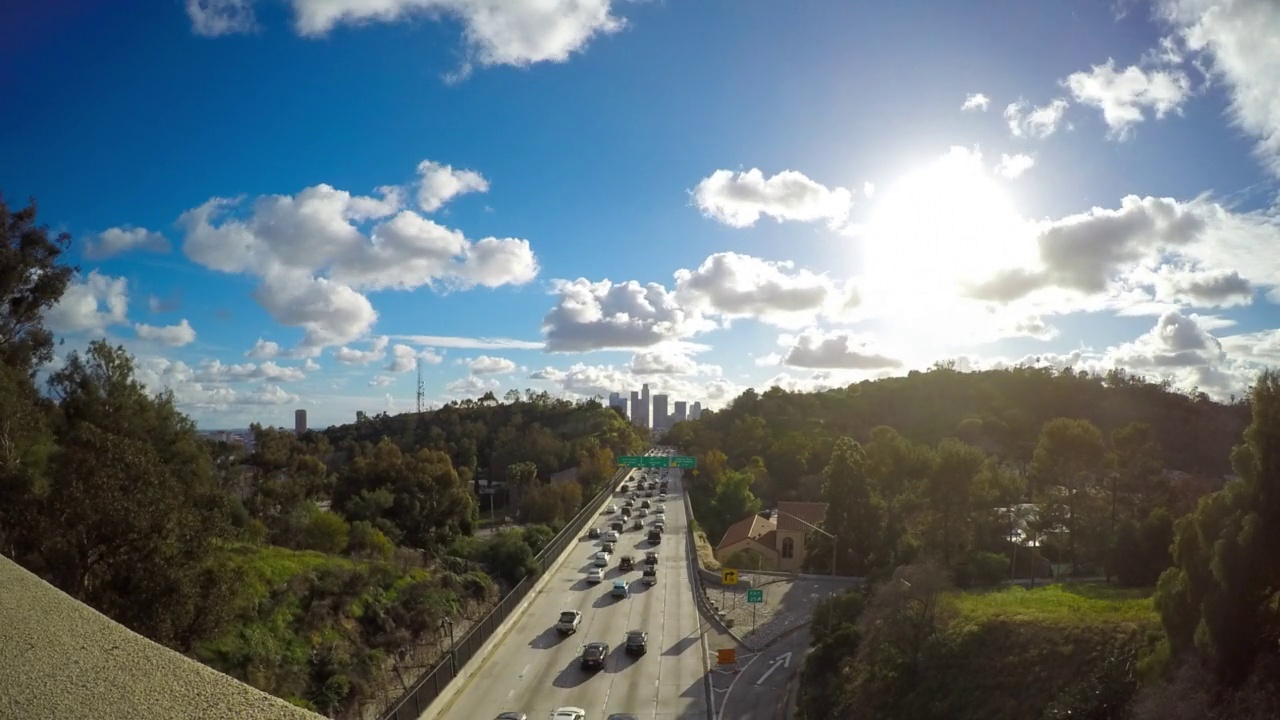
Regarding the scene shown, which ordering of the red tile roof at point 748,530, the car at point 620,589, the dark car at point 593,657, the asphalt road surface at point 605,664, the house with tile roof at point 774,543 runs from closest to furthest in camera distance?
the asphalt road surface at point 605,664 → the dark car at point 593,657 → the car at point 620,589 → the house with tile roof at point 774,543 → the red tile roof at point 748,530

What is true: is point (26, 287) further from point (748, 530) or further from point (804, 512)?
point (804, 512)

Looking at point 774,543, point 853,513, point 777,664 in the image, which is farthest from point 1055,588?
point 774,543

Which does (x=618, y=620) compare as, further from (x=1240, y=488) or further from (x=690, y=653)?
(x=1240, y=488)

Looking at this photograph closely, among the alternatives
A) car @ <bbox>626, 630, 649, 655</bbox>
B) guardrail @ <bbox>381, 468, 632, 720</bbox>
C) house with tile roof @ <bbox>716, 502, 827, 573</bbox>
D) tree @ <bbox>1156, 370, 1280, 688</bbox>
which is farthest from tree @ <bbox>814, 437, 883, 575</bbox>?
tree @ <bbox>1156, 370, 1280, 688</bbox>

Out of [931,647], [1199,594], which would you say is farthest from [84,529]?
[1199,594]

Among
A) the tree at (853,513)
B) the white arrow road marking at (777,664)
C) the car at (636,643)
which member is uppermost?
the tree at (853,513)

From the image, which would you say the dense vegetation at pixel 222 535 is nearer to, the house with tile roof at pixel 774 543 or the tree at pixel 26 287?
the tree at pixel 26 287

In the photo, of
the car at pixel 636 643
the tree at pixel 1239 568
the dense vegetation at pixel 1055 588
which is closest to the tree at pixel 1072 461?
the dense vegetation at pixel 1055 588

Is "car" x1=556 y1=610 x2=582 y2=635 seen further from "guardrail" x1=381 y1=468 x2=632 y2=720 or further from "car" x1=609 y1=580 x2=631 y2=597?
"car" x1=609 y1=580 x2=631 y2=597
